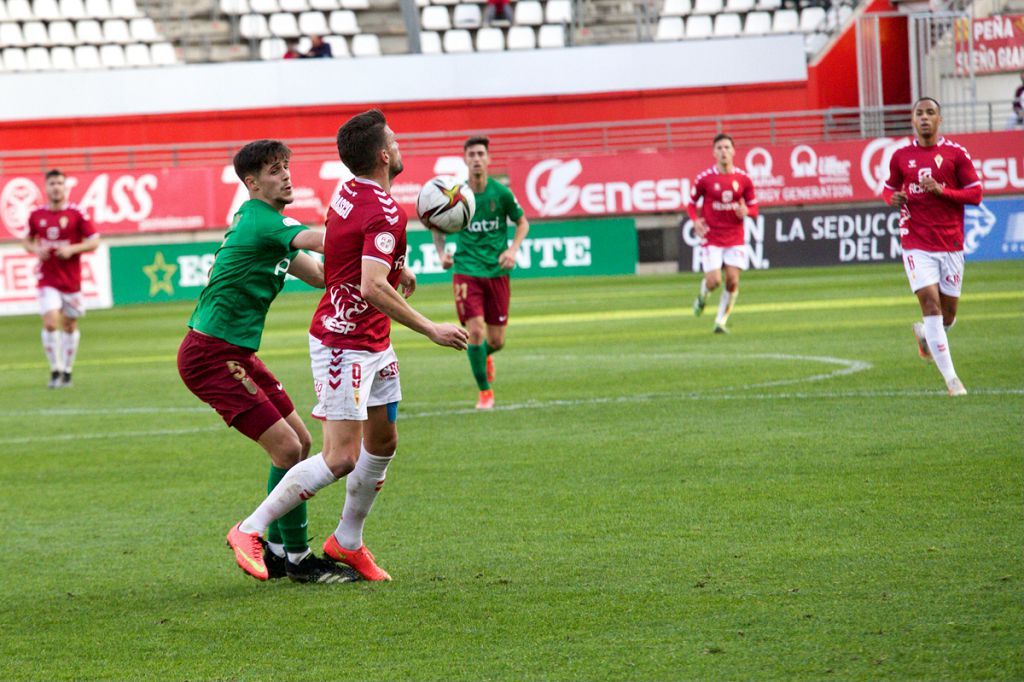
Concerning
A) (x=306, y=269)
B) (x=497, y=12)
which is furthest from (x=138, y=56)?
(x=306, y=269)

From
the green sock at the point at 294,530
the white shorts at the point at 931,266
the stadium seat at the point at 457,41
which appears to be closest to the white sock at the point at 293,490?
the green sock at the point at 294,530

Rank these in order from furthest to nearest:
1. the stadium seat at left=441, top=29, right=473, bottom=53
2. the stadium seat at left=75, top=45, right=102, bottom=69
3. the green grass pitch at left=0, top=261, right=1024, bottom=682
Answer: the stadium seat at left=441, top=29, right=473, bottom=53, the stadium seat at left=75, top=45, right=102, bottom=69, the green grass pitch at left=0, top=261, right=1024, bottom=682

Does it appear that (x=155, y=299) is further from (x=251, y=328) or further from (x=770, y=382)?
(x=251, y=328)

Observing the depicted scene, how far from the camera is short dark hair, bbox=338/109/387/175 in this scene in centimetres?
595

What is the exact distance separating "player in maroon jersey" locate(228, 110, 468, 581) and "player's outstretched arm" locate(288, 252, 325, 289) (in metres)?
0.34

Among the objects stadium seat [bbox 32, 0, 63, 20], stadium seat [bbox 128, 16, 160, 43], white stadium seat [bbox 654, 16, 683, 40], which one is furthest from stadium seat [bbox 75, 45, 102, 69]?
white stadium seat [bbox 654, 16, 683, 40]

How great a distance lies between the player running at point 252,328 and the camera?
6324mm

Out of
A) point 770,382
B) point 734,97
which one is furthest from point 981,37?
point 770,382

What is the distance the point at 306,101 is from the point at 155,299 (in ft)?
23.1

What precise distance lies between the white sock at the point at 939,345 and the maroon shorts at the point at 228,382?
6.32 meters

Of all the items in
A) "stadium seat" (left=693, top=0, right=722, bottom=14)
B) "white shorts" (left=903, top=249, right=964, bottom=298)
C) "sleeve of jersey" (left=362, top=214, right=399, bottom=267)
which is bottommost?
"white shorts" (left=903, top=249, right=964, bottom=298)

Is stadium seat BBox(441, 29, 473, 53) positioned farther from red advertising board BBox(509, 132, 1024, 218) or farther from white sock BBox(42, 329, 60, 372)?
white sock BBox(42, 329, 60, 372)

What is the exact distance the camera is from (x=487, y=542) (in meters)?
6.92

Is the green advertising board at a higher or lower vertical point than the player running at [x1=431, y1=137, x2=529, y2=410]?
lower
